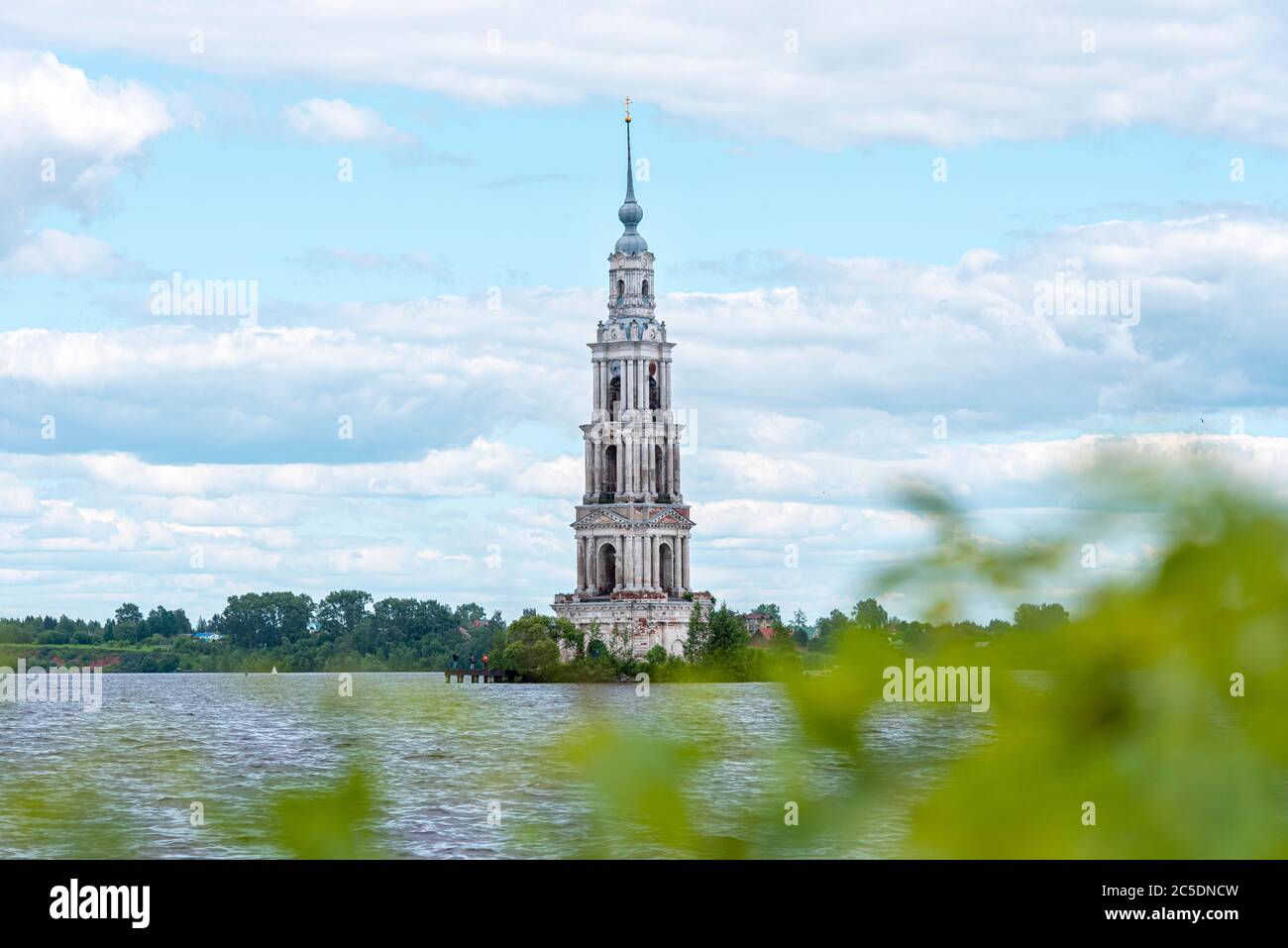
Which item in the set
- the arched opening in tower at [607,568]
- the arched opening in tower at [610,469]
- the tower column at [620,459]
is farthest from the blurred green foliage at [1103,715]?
the arched opening in tower at [610,469]

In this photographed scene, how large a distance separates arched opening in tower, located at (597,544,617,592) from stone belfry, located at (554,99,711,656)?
80 millimetres

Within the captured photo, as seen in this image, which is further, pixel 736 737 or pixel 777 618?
pixel 777 618

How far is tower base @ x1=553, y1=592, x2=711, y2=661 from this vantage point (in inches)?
5595

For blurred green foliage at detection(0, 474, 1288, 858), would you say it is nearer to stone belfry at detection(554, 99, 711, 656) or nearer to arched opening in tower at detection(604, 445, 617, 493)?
stone belfry at detection(554, 99, 711, 656)

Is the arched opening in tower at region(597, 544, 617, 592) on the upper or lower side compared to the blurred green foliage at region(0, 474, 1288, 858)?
upper

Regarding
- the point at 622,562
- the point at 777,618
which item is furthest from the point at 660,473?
the point at 777,618

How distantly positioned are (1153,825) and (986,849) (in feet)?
0.45

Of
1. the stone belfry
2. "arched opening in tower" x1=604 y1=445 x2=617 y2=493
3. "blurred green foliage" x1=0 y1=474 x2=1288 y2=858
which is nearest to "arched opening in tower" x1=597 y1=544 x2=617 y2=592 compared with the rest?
the stone belfry

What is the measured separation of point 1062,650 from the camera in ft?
4.98

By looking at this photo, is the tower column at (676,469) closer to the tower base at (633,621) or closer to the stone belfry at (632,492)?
the stone belfry at (632,492)

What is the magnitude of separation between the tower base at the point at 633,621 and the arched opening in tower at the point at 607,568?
2.52 metres
